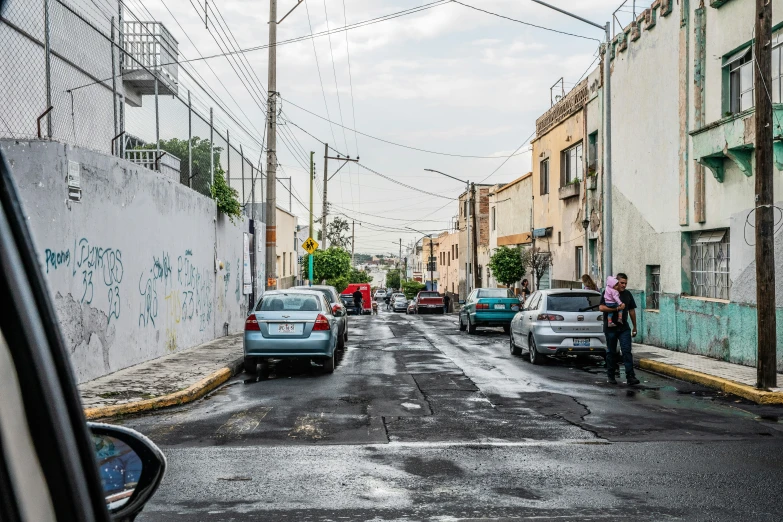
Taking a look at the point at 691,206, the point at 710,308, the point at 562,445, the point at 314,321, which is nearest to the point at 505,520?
the point at 562,445

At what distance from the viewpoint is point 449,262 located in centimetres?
7556

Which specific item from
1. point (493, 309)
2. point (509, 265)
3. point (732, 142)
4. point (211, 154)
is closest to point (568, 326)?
point (732, 142)

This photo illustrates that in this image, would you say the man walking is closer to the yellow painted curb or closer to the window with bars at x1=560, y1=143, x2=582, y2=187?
the yellow painted curb

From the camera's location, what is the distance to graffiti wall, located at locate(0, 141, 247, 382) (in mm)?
11367

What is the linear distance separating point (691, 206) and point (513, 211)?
23824mm

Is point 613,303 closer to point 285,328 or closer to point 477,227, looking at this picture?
point 285,328

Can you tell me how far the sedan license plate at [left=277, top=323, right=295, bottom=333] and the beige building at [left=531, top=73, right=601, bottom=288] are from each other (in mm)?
14586

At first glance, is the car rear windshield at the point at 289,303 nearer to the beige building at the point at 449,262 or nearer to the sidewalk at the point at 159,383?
the sidewalk at the point at 159,383

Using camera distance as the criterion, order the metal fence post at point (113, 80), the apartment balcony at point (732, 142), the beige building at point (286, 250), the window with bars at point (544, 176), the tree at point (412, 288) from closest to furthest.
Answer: the metal fence post at point (113, 80) < the apartment balcony at point (732, 142) < the window with bars at point (544, 176) < the beige building at point (286, 250) < the tree at point (412, 288)

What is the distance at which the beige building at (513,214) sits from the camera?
126 ft

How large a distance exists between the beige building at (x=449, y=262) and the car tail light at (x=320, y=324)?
178 ft

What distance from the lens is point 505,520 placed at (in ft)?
18.6

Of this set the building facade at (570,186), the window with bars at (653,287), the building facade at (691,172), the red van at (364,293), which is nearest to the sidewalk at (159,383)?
the building facade at (691,172)

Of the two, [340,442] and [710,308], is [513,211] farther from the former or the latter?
[340,442]
